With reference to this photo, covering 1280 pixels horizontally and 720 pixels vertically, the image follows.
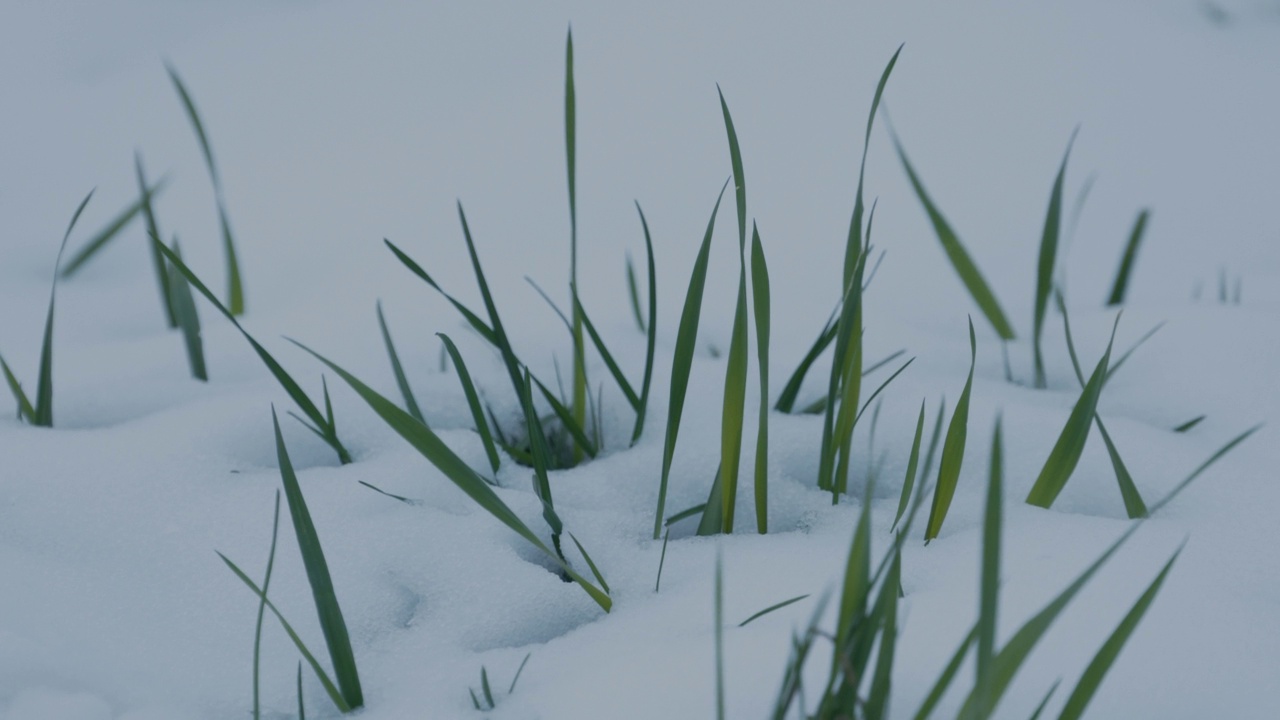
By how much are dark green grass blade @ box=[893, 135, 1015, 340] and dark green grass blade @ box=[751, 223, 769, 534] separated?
0.30m

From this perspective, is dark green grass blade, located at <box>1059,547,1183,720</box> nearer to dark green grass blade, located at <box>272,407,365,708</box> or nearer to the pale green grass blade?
the pale green grass blade

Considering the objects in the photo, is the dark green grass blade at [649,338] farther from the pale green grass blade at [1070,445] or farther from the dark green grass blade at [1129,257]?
the dark green grass blade at [1129,257]

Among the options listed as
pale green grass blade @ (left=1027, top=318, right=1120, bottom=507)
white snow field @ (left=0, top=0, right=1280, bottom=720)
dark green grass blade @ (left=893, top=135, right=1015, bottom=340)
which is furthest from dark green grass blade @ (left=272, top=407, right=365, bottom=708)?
dark green grass blade @ (left=893, top=135, right=1015, bottom=340)

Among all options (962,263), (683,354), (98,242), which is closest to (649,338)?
(683,354)

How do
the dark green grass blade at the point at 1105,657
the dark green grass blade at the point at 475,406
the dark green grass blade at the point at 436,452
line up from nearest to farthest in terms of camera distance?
the dark green grass blade at the point at 1105,657, the dark green grass blade at the point at 436,452, the dark green grass blade at the point at 475,406

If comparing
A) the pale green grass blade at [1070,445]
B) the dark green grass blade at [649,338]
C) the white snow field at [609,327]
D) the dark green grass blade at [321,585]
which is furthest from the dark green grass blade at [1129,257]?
the dark green grass blade at [321,585]

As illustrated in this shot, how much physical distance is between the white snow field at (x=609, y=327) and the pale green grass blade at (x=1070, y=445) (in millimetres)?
25

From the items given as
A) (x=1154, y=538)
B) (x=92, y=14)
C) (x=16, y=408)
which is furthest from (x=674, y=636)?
(x=92, y=14)

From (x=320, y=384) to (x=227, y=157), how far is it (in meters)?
0.74

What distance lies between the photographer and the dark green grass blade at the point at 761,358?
22.9 inches

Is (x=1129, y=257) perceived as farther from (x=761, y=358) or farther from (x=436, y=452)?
(x=436, y=452)

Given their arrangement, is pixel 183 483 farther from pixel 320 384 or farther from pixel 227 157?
pixel 227 157

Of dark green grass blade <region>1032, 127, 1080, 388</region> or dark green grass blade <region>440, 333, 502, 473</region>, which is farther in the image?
dark green grass blade <region>1032, 127, 1080, 388</region>

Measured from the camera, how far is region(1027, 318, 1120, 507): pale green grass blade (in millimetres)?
559
